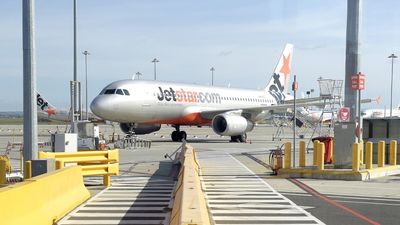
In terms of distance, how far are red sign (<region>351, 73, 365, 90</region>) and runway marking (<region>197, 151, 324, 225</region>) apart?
410 cm

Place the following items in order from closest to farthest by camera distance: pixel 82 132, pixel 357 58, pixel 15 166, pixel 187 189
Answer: pixel 187 189, pixel 357 58, pixel 15 166, pixel 82 132

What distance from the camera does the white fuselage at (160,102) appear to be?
30359 millimetres

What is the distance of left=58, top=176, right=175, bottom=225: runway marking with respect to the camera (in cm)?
879

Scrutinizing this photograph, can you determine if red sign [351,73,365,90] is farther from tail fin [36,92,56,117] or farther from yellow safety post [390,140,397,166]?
tail fin [36,92,56,117]

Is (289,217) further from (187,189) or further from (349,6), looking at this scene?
(349,6)

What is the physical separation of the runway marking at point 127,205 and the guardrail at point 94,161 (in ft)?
1.45

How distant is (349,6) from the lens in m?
17.1

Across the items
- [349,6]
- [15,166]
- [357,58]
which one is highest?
[349,6]

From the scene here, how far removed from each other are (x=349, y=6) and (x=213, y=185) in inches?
305

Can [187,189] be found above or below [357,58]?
below

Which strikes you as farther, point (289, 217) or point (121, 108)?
point (121, 108)

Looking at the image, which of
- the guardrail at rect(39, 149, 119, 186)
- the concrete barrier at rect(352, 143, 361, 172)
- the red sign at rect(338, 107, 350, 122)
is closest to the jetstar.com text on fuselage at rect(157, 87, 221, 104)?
the red sign at rect(338, 107, 350, 122)

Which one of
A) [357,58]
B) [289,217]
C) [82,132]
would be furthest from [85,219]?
[82,132]

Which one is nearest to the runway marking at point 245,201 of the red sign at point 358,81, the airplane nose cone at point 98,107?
the red sign at point 358,81
